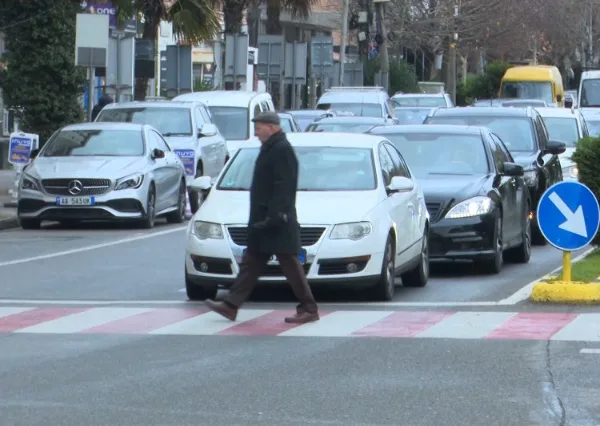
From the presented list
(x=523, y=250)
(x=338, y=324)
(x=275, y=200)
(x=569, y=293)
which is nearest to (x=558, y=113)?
(x=523, y=250)

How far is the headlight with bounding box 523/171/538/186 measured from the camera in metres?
19.9

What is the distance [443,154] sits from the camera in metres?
17.3

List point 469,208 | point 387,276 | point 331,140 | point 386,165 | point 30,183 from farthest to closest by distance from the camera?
point 30,183 < point 469,208 < point 331,140 < point 386,165 < point 387,276

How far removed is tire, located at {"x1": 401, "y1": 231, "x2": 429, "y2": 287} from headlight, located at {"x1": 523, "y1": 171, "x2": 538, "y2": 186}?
15.5ft

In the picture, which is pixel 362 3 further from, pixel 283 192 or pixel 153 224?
pixel 283 192

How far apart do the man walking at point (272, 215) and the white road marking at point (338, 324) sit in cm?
24

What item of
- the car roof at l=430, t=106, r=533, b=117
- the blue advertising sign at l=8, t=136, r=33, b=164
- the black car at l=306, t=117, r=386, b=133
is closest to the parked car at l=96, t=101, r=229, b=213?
the blue advertising sign at l=8, t=136, r=33, b=164

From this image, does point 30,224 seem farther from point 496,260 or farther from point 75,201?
point 496,260

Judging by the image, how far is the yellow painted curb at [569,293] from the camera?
514 inches

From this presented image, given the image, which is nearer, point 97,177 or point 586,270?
point 586,270

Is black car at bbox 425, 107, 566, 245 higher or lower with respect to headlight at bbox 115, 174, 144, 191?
higher

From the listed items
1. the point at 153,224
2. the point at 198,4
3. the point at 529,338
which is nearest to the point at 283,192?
the point at 529,338

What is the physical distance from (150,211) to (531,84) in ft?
115

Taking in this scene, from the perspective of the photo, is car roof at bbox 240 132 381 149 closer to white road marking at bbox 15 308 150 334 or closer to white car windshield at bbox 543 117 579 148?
white road marking at bbox 15 308 150 334
